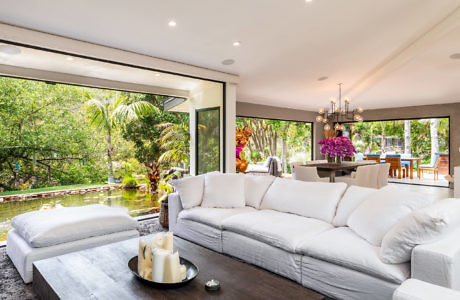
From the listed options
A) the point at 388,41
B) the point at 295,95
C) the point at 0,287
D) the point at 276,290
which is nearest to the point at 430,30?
the point at 388,41

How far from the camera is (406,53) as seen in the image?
609 centimetres

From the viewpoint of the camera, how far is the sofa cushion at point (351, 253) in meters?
1.87

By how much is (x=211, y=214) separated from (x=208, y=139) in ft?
9.77

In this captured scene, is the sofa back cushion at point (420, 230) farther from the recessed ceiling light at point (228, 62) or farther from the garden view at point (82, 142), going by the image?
the garden view at point (82, 142)

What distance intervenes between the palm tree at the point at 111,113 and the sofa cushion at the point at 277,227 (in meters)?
5.81

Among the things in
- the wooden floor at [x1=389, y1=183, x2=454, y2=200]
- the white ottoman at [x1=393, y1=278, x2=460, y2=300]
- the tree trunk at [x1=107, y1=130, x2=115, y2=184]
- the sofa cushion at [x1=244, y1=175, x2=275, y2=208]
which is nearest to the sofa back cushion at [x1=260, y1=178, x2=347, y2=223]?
the sofa cushion at [x1=244, y1=175, x2=275, y2=208]

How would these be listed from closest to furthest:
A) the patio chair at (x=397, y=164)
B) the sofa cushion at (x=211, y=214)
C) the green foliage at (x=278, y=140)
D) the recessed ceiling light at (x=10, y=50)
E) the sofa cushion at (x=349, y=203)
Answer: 1. the sofa cushion at (x=349, y=203)
2. the sofa cushion at (x=211, y=214)
3. the recessed ceiling light at (x=10, y=50)
4. the patio chair at (x=397, y=164)
5. the green foliage at (x=278, y=140)

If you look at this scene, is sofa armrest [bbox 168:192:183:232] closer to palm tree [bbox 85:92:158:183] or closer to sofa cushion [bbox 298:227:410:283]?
sofa cushion [bbox 298:227:410:283]

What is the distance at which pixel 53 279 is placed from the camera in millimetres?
1815

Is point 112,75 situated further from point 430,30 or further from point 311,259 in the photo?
point 430,30

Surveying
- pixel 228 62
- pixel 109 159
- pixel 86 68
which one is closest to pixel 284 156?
pixel 109 159

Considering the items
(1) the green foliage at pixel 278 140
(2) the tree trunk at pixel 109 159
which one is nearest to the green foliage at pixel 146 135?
(2) the tree trunk at pixel 109 159

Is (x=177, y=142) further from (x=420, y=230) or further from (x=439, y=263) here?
(x=439, y=263)

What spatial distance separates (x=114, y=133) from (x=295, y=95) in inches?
237
